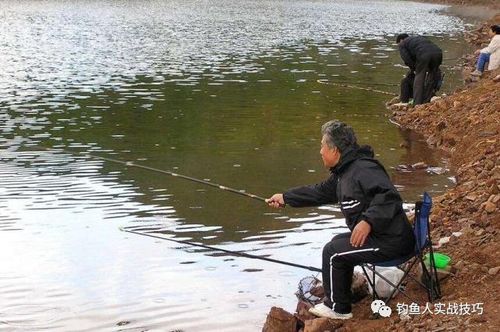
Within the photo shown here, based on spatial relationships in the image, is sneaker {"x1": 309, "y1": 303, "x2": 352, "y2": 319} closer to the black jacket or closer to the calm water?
the calm water

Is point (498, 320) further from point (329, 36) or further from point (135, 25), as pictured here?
point (135, 25)

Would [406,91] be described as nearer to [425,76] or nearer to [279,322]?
[425,76]

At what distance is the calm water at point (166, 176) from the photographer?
314 inches

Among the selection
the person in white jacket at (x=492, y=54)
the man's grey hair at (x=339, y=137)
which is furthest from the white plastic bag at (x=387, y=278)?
the person in white jacket at (x=492, y=54)

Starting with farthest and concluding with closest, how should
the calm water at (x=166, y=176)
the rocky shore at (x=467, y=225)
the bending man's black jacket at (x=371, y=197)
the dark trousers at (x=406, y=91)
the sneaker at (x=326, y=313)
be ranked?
the dark trousers at (x=406, y=91), the calm water at (x=166, y=176), the sneaker at (x=326, y=313), the bending man's black jacket at (x=371, y=197), the rocky shore at (x=467, y=225)

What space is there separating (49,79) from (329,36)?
23151 mm

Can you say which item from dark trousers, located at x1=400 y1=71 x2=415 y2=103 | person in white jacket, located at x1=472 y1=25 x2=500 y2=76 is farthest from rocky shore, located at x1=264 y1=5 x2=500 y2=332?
person in white jacket, located at x1=472 y1=25 x2=500 y2=76

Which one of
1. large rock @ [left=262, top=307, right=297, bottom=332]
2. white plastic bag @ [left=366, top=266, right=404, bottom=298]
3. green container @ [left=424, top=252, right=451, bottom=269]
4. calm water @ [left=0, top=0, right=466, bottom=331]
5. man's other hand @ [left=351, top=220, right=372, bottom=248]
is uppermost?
man's other hand @ [left=351, top=220, right=372, bottom=248]

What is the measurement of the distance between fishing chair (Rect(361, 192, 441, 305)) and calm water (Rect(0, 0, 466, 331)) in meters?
1.22

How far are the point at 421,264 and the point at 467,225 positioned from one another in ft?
6.18

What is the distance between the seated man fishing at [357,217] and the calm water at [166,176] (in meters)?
1.00

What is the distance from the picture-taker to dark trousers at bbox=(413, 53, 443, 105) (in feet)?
57.8

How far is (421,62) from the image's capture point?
1772cm

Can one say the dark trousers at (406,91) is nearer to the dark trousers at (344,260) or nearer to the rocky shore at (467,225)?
the rocky shore at (467,225)
